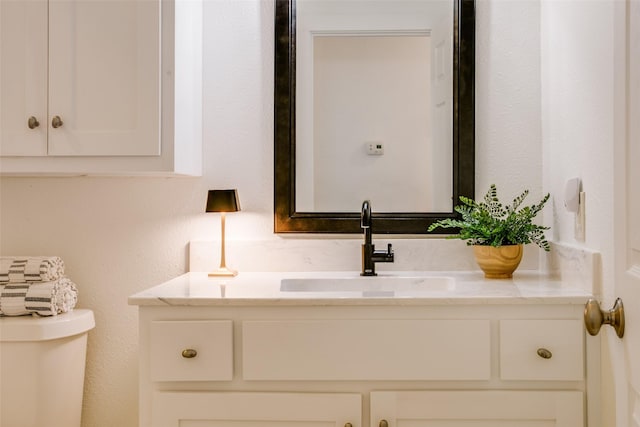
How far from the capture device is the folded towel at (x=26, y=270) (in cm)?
180

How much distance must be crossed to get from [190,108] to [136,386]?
960 millimetres

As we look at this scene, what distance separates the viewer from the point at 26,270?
1800 millimetres

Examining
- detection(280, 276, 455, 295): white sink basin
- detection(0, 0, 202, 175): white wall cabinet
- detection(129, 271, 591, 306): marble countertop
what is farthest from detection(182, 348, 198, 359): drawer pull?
detection(0, 0, 202, 175): white wall cabinet

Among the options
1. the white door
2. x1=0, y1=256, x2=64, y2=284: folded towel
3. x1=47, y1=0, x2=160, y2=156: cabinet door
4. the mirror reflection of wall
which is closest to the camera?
the white door

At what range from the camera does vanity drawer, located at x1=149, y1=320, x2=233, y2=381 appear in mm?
1426

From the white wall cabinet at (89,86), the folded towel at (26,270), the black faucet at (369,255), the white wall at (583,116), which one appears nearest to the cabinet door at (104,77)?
the white wall cabinet at (89,86)

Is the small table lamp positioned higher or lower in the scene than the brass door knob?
higher

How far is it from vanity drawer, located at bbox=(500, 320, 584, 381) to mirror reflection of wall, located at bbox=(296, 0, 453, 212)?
0.62 metres

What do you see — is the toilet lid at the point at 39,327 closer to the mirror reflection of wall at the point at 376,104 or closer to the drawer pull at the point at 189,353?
the drawer pull at the point at 189,353

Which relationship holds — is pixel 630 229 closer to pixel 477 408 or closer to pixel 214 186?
pixel 477 408

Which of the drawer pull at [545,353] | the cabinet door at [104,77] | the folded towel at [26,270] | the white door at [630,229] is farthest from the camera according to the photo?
the folded towel at [26,270]

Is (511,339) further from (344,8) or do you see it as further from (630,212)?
(344,8)

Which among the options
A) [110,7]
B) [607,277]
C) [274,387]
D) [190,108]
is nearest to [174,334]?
[274,387]

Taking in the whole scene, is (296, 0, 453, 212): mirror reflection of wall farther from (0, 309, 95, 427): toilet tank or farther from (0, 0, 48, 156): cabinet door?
(0, 309, 95, 427): toilet tank
